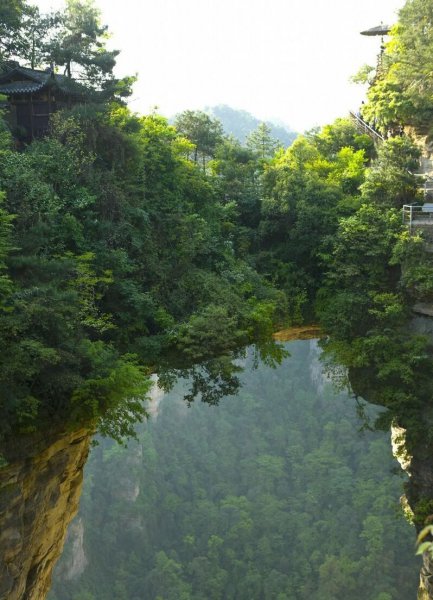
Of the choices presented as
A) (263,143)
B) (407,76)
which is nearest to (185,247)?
(407,76)

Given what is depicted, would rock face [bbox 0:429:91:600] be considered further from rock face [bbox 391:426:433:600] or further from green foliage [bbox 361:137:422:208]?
green foliage [bbox 361:137:422:208]

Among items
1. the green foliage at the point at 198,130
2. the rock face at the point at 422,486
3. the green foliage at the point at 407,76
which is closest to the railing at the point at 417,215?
the green foliage at the point at 407,76

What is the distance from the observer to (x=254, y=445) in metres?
52.8

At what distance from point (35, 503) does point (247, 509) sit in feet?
117

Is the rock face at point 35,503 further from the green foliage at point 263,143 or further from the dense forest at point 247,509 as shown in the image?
the dense forest at point 247,509

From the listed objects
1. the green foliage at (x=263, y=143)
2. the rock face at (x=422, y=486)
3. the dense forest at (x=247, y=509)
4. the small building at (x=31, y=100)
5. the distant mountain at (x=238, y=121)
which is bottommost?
the dense forest at (x=247, y=509)

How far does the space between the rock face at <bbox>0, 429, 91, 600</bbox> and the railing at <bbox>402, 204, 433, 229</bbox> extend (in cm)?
969

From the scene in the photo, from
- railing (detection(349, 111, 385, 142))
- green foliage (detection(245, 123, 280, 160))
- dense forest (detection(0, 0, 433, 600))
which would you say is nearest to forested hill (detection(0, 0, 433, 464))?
dense forest (detection(0, 0, 433, 600))

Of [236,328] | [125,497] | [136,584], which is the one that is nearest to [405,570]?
[136,584]

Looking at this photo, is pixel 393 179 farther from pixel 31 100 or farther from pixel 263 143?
pixel 263 143

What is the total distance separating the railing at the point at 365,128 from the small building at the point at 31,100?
9.93 m

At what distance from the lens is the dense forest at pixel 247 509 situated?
124ft

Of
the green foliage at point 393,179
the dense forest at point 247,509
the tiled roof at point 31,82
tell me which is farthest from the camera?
the dense forest at point 247,509

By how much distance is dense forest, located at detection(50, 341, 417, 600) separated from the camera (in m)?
37.8
